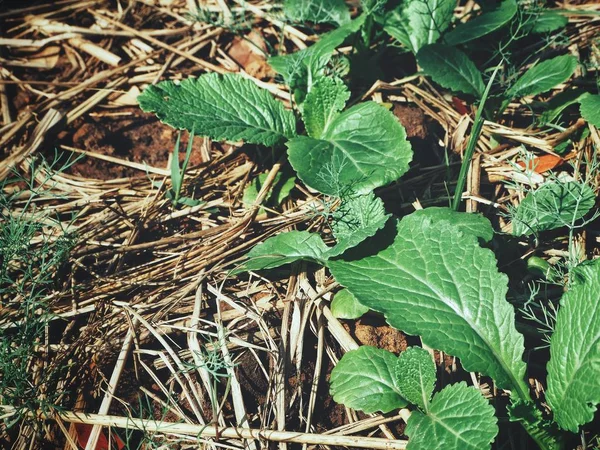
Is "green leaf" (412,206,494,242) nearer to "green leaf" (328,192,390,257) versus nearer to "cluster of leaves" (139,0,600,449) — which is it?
"cluster of leaves" (139,0,600,449)

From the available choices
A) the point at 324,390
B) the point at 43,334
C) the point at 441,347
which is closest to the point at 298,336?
the point at 324,390

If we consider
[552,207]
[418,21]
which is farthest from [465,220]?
[418,21]

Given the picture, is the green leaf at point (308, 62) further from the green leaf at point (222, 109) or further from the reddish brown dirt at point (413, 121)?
the reddish brown dirt at point (413, 121)

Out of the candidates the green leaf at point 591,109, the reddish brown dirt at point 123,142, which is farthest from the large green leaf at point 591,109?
the reddish brown dirt at point 123,142

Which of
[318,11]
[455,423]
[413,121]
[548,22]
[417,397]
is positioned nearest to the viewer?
[455,423]

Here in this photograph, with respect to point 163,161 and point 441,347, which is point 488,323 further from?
point 163,161

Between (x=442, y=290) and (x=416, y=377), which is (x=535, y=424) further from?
(x=442, y=290)

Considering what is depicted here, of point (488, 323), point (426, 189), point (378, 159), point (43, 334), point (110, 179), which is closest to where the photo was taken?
point (488, 323)
